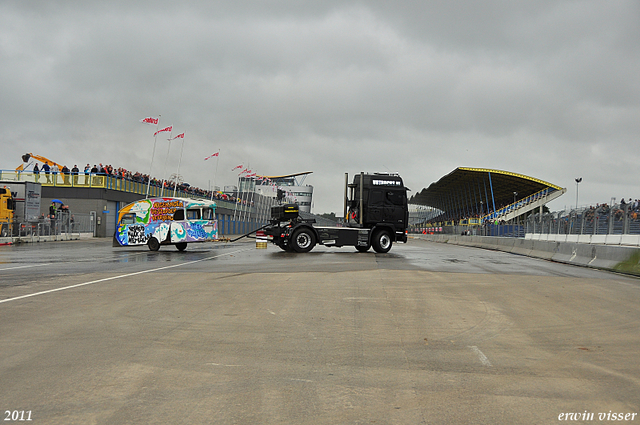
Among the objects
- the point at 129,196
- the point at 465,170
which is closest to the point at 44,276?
the point at 129,196

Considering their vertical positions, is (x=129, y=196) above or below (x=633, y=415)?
above

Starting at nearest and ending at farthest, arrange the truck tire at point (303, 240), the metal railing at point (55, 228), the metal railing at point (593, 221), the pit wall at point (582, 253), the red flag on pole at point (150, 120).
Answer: the pit wall at point (582, 253), the metal railing at point (593, 221), the truck tire at point (303, 240), the metal railing at point (55, 228), the red flag on pole at point (150, 120)

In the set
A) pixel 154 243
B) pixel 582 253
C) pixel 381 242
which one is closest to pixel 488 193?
pixel 381 242

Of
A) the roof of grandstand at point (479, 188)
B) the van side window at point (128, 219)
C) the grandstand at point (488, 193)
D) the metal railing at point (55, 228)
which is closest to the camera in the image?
the van side window at point (128, 219)

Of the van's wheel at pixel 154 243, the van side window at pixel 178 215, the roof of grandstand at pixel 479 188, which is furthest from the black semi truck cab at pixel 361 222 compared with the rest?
the roof of grandstand at pixel 479 188

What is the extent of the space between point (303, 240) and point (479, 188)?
63999 mm

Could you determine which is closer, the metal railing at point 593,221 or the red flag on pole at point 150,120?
the metal railing at point 593,221

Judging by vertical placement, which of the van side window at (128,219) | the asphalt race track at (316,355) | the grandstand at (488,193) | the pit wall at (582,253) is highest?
the grandstand at (488,193)

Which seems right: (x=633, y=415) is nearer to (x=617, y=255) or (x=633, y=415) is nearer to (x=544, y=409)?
(x=544, y=409)

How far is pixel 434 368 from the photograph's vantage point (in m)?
5.16

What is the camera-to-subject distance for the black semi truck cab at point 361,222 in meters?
24.7

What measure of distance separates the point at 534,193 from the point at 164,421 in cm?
7733

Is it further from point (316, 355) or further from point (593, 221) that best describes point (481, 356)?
point (593, 221)

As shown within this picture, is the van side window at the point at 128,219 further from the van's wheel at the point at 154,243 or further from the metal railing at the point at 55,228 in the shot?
the metal railing at the point at 55,228
